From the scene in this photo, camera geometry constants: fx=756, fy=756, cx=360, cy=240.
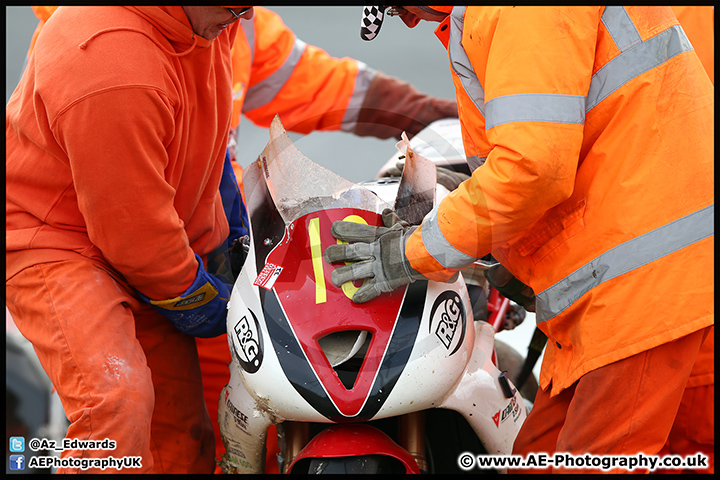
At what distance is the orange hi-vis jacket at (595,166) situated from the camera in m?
1.76

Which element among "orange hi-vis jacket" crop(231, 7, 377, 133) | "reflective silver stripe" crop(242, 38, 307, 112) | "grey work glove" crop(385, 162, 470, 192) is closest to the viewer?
"grey work glove" crop(385, 162, 470, 192)

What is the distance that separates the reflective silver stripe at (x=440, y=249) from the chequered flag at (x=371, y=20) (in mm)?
635

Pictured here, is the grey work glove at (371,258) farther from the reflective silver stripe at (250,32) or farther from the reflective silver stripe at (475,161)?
the reflective silver stripe at (250,32)

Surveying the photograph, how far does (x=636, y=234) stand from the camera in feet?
6.24

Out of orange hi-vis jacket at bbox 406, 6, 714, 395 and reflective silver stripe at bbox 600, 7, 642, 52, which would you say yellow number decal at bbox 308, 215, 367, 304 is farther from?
reflective silver stripe at bbox 600, 7, 642, 52

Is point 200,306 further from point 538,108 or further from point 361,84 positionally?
point 361,84

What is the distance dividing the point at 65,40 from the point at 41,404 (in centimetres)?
168

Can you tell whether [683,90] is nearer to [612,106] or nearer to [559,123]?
[612,106]

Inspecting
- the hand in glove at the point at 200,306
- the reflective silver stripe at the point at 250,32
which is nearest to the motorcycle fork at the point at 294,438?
the hand in glove at the point at 200,306

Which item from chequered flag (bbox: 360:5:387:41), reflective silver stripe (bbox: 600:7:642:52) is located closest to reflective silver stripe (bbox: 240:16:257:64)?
chequered flag (bbox: 360:5:387:41)

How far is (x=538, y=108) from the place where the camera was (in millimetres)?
1752

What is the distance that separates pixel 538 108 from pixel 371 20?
27.6 inches

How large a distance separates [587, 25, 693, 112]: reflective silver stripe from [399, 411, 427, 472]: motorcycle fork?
→ 997mm

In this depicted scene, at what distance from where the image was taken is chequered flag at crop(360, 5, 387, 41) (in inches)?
87.3
